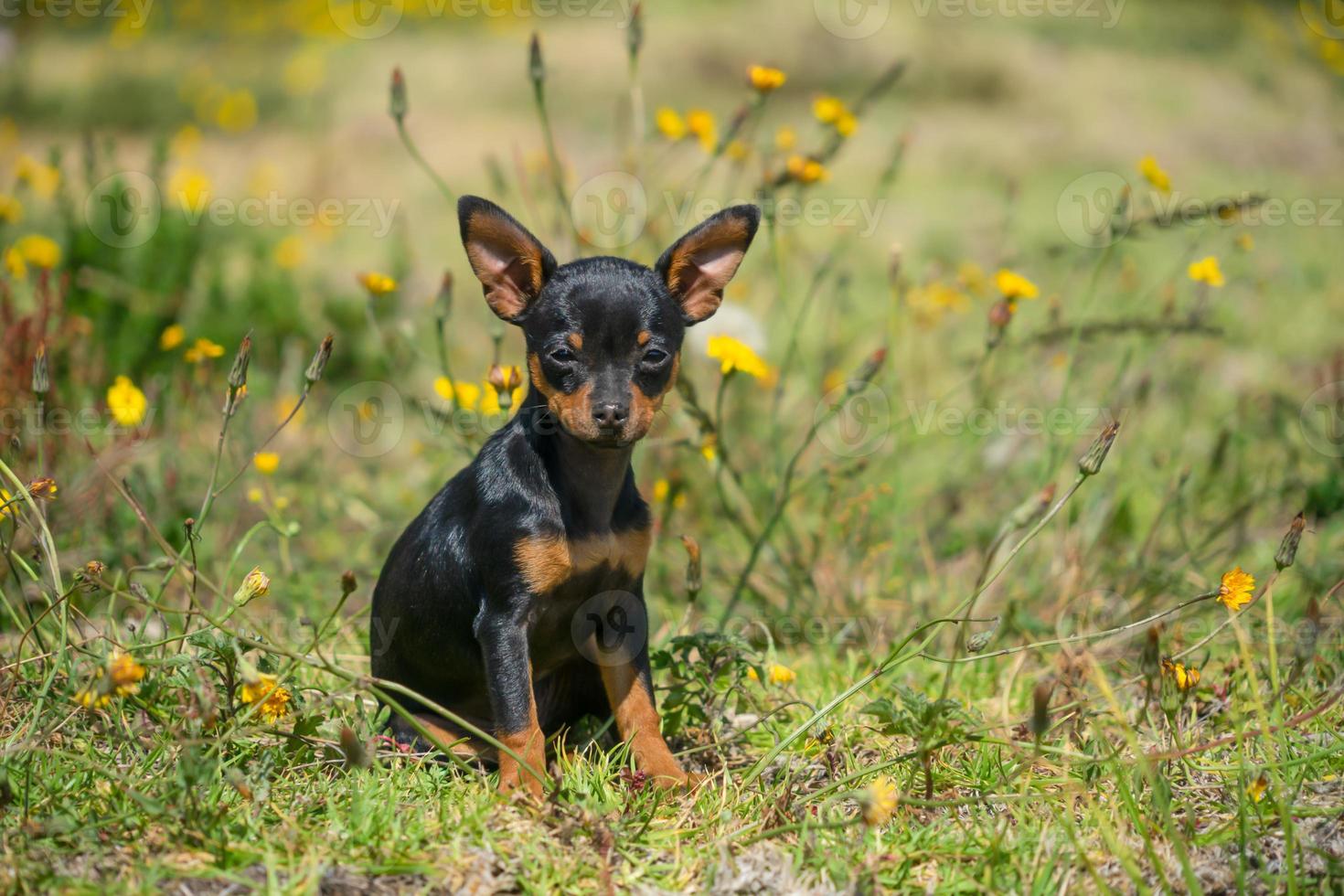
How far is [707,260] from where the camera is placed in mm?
3066

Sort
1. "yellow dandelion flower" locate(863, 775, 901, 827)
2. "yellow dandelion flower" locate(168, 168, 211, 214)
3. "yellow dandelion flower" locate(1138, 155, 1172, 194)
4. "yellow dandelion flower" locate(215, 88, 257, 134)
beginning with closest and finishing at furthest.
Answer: "yellow dandelion flower" locate(863, 775, 901, 827)
"yellow dandelion flower" locate(1138, 155, 1172, 194)
"yellow dandelion flower" locate(168, 168, 211, 214)
"yellow dandelion flower" locate(215, 88, 257, 134)

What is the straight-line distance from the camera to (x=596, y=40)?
1235 centimetres

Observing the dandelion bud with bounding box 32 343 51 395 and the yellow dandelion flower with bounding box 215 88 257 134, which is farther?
the yellow dandelion flower with bounding box 215 88 257 134

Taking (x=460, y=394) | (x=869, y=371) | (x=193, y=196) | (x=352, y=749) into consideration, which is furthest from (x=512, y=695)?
(x=193, y=196)

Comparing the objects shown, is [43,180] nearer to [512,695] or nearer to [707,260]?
[707,260]

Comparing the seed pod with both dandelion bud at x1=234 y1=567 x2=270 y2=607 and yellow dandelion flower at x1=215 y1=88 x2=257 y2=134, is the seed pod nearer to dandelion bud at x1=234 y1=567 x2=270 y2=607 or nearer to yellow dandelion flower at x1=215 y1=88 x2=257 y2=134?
dandelion bud at x1=234 y1=567 x2=270 y2=607

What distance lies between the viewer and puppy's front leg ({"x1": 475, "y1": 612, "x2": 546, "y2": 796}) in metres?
2.74

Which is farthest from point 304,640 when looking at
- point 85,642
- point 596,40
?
point 596,40

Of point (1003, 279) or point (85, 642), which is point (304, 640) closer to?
point (85, 642)

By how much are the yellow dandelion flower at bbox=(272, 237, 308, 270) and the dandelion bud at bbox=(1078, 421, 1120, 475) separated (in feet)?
16.2

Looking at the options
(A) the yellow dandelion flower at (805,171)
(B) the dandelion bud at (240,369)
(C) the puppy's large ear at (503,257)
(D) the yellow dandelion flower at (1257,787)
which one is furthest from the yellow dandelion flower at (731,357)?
(D) the yellow dandelion flower at (1257,787)

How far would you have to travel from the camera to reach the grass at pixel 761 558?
8.41 feet

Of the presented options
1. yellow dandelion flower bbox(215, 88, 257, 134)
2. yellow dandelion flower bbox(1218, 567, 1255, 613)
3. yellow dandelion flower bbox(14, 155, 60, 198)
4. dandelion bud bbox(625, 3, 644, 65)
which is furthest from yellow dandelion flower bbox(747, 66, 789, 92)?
yellow dandelion flower bbox(215, 88, 257, 134)

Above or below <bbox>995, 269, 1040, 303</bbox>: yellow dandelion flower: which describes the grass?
below
